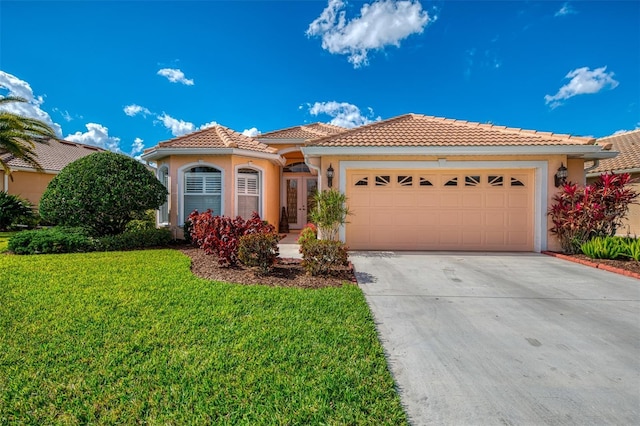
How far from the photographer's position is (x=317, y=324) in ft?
12.0

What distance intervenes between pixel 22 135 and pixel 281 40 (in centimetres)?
1263

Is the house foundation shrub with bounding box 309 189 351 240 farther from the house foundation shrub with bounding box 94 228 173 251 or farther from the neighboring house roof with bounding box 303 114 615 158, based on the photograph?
the house foundation shrub with bounding box 94 228 173 251

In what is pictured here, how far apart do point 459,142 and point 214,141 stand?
859 cm

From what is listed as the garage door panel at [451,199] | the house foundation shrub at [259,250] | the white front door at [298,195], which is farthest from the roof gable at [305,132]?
the house foundation shrub at [259,250]

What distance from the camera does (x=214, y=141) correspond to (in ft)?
35.5

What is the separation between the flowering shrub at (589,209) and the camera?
7.64 meters

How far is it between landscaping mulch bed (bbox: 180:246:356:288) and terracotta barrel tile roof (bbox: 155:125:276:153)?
16.5 feet

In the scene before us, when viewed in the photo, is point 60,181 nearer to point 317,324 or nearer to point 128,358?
point 128,358

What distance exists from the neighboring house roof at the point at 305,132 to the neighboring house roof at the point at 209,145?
9.76 ft

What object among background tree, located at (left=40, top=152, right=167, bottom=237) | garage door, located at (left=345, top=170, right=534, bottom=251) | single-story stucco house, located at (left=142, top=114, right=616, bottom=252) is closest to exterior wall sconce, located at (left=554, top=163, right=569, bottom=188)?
single-story stucco house, located at (left=142, top=114, right=616, bottom=252)

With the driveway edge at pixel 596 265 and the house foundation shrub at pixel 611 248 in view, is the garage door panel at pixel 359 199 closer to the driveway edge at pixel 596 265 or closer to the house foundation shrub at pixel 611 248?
the driveway edge at pixel 596 265

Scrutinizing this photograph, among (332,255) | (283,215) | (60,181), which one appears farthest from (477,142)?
(60,181)

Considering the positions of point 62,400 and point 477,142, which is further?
point 477,142

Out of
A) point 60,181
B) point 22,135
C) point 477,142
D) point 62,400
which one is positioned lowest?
point 62,400
